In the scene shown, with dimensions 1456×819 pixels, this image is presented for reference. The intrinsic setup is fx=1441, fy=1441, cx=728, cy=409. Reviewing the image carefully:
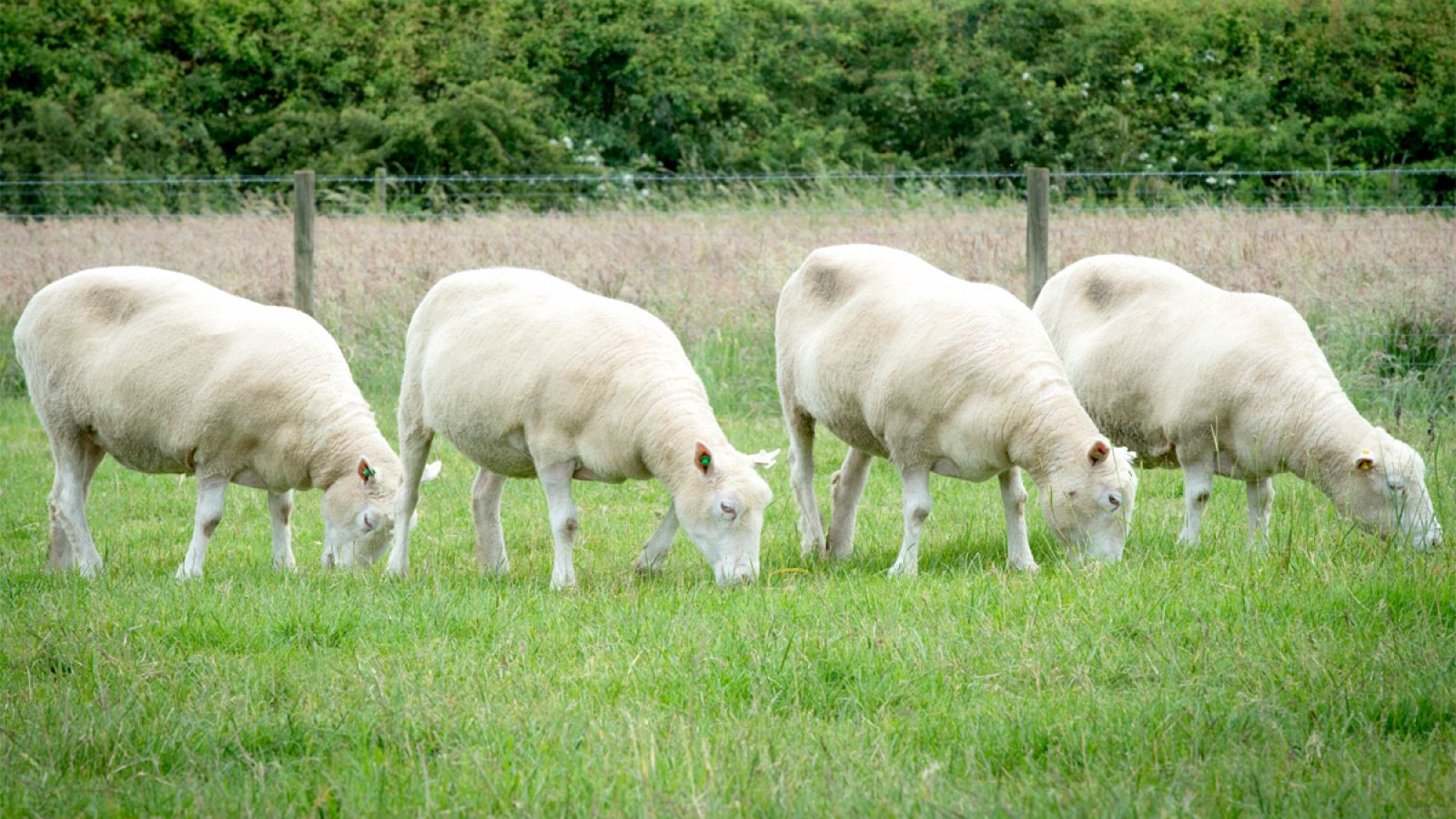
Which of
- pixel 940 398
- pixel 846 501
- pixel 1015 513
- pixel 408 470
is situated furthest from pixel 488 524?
pixel 1015 513

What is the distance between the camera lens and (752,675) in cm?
393

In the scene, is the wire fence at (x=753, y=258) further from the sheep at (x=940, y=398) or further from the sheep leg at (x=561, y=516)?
the sheep leg at (x=561, y=516)

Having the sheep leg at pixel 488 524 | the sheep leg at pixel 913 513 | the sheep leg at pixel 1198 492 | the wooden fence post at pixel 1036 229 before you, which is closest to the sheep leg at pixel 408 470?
the sheep leg at pixel 488 524

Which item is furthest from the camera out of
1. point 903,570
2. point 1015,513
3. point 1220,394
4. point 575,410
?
point 1220,394

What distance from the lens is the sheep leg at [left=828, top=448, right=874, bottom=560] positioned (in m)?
6.49

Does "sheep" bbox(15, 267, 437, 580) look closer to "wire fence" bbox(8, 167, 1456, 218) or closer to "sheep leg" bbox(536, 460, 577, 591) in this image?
"sheep leg" bbox(536, 460, 577, 591)

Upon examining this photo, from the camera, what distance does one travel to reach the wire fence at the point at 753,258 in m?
9.95

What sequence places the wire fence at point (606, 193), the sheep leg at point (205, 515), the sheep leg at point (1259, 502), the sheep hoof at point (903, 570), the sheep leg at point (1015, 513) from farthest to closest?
the wire fence at point (606, 193) < the sheep leg at point (1259, 502) < the sheep leg at point (205, 515) < the sheep leg at point (1015, 513) < the sheep hoof at point (903, 570)

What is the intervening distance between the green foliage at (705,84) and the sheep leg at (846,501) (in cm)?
1902

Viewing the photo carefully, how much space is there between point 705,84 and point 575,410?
24.3 m

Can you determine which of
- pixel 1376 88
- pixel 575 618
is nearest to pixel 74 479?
pixel 575 618

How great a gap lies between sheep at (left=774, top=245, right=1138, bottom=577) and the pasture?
24cm

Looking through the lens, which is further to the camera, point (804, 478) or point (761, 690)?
point (804, 478)

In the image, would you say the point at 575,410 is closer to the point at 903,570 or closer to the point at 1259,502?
the point at 903,570
